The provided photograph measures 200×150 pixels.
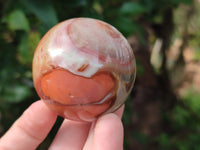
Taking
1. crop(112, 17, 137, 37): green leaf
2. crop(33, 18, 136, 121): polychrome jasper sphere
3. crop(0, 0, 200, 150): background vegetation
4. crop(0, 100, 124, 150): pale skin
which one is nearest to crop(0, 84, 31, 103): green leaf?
crop(0, 0, 200, 150): background vegetation

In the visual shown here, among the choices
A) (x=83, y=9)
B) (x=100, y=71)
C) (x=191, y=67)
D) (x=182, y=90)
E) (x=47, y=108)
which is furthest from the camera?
(x=191, y=67)

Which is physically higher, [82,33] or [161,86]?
[82,33]

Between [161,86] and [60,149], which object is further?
[161,86]

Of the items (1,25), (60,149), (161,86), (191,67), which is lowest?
(191,67)

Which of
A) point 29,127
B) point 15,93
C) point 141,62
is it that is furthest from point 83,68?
point 141,62

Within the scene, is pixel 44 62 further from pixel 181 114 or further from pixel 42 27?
pixel 181 114

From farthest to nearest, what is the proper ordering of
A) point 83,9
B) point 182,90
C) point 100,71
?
point 182,90
point 83,9
point 100,71

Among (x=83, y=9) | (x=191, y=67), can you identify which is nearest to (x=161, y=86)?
(x=191, y=67)

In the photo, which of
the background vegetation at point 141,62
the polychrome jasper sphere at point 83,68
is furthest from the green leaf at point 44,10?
the polychrome jasper sphere at point 83,68
